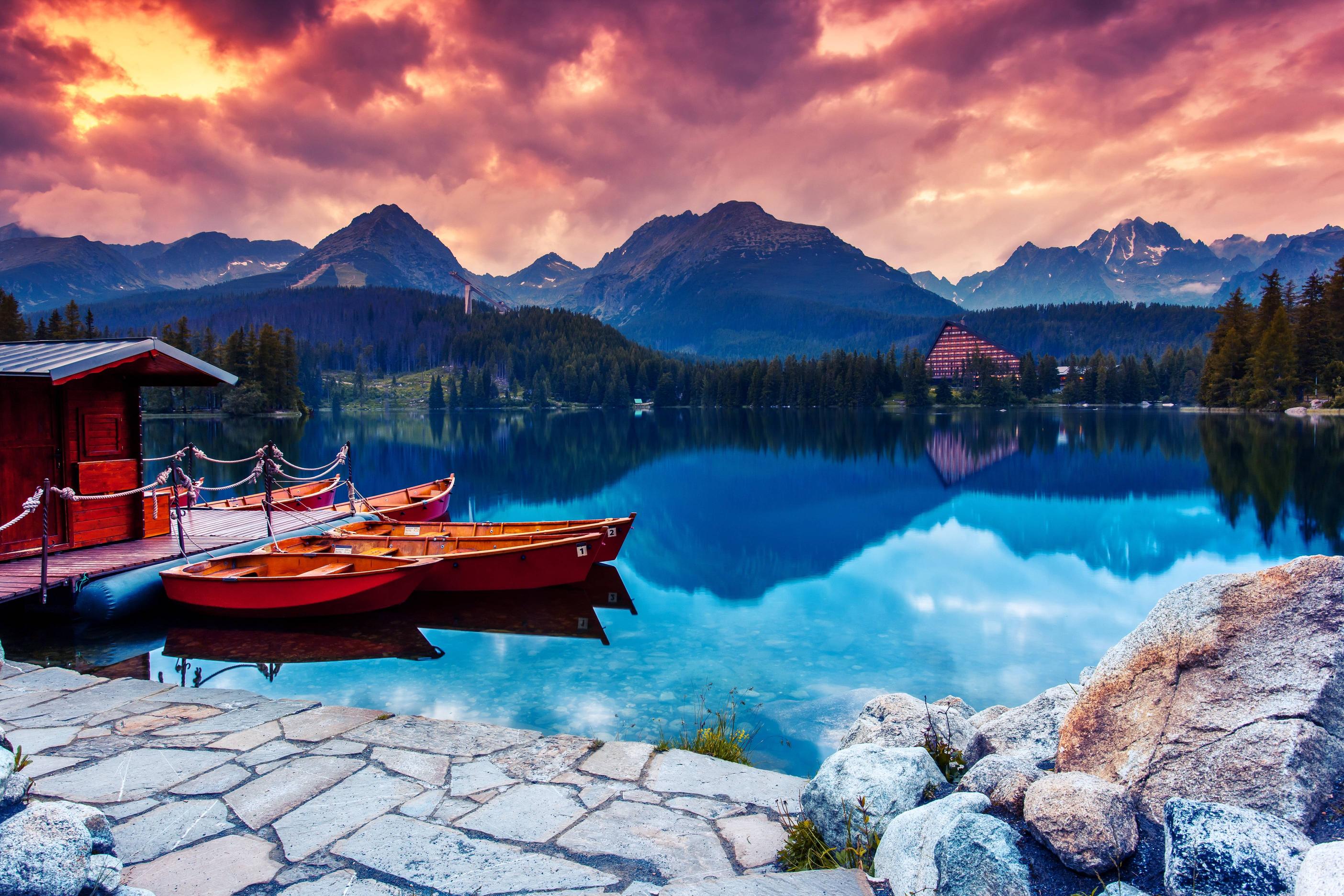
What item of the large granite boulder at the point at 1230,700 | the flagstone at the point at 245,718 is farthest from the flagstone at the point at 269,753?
the large granite boulder at the point at 1230,700

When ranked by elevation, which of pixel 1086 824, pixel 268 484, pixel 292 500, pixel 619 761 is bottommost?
pixel 292 500

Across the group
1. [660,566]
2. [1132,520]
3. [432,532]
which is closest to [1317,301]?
[1132,520]

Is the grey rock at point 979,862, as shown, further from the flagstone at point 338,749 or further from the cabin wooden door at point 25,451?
the cabin wooden door at point 25,451

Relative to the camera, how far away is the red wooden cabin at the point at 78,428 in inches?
599

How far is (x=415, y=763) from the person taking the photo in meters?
6.82

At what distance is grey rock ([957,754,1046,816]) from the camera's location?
464cm

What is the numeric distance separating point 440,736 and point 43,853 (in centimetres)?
421

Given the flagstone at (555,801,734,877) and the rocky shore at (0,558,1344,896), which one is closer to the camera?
the rocky shore at (0,558,1344,896)

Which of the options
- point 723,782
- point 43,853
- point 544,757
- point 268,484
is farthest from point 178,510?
point 723,782

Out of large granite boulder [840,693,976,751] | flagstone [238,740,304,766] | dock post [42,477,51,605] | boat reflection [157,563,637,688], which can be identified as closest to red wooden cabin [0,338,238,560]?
dock post [42,477,51,605]

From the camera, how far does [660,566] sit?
23688 millimetres

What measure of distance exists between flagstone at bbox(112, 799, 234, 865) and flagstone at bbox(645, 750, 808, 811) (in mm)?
3329

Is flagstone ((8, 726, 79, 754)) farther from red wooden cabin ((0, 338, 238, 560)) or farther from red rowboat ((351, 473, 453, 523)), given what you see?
red rowboat ((351, 473, 453, 523))

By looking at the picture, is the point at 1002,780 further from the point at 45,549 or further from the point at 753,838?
the point at 45,549
